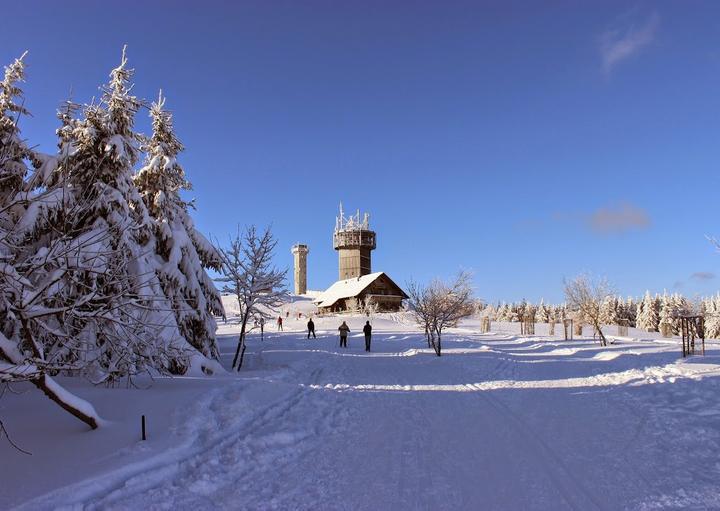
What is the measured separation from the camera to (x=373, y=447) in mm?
8281

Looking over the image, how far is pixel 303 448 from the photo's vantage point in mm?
8328

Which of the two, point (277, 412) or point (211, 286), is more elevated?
point (211, 286)

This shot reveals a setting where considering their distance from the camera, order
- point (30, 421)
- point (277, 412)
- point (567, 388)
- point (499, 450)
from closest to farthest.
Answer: point (499, 450) → point (30, 421) → point (277, 412) → point (567, 388)

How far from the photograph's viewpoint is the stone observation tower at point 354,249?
317 feet

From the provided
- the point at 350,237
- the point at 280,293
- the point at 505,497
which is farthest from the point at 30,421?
the point at 350,237

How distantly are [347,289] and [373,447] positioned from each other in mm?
70103

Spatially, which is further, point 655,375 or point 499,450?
point 655,375

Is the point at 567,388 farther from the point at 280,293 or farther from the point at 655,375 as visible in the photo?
the point at 280,293

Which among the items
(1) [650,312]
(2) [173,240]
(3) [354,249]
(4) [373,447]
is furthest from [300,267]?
(4) [373,447]

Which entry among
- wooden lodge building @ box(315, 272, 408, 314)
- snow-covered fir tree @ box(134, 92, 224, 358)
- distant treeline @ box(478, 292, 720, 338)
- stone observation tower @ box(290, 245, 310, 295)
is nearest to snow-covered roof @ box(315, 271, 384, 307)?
wooden lodge building @ box(315, 272, 408, 314)

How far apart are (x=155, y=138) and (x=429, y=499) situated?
17.7m

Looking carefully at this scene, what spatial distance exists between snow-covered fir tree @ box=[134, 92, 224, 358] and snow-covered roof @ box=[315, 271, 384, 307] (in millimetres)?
53524

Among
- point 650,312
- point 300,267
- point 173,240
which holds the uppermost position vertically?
point 300,267

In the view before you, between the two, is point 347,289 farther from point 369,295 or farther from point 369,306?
point 369,306
